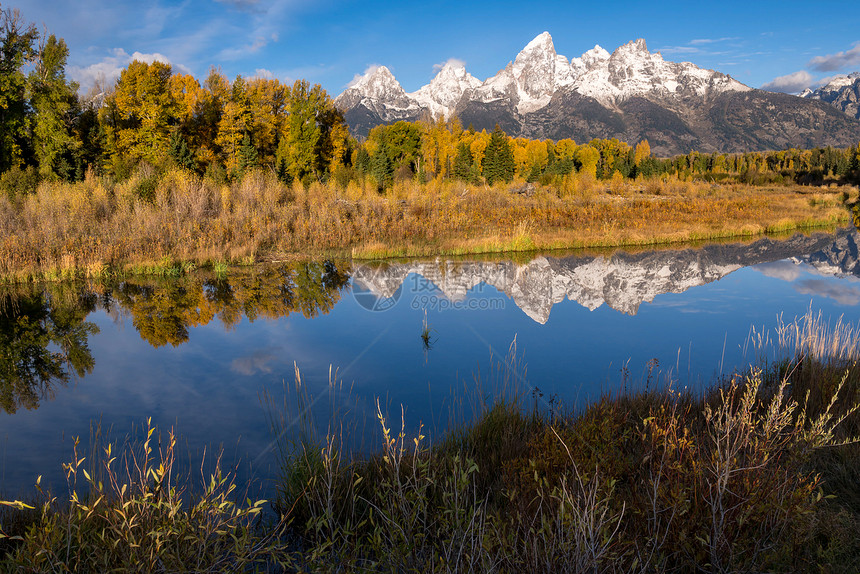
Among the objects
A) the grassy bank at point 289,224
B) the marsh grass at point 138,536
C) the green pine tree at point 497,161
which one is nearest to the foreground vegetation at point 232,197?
the grassy bank at point 289,224

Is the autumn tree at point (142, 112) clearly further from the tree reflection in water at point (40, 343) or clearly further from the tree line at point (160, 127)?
the tree reflection in water at point (40, 343)

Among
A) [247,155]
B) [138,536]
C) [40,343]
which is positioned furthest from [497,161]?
[138,536]

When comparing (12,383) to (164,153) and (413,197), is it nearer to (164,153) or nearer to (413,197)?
(413,197)

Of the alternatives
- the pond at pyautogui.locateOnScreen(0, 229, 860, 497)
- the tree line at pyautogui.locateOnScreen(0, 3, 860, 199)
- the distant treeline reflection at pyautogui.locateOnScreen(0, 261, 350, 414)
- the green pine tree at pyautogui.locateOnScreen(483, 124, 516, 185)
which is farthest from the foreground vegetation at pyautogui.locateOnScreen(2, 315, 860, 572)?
the green pine tree at pyautogui.locateOnScreen(483, 124, 516, 185)

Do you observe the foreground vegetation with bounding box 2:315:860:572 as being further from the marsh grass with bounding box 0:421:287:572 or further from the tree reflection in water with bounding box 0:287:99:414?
the tree reflection in water with bounding box 0:287:99:414

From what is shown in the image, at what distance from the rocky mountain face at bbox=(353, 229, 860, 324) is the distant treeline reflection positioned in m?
1.66

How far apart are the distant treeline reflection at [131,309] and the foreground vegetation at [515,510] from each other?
2898 millimetres

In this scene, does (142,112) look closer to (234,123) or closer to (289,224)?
(234,123)

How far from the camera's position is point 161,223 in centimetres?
1376

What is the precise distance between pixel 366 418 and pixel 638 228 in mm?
15659

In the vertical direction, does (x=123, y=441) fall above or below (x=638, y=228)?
below

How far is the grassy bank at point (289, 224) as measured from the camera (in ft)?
40.3

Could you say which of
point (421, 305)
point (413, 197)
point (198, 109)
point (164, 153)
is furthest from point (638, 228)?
point (198, 109)

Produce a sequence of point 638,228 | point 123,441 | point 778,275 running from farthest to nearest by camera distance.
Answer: point 638,228
point 778,275
point 123,441
